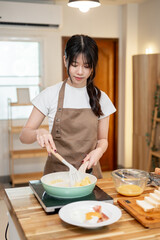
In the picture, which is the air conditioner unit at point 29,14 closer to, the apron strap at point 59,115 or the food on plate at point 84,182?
the apron strap at point 59,115

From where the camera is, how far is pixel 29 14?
14.3 ft

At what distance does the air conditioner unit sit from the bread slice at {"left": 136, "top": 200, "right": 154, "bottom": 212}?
3.49 m

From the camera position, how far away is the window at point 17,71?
466 centimetres

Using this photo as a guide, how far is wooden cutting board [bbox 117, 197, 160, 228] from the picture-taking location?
129 cm

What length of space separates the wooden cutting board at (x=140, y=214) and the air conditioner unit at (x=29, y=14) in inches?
135

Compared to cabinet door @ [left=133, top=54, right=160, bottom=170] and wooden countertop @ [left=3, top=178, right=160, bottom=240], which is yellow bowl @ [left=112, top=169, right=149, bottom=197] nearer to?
wooden countertop @ [left=3, top=178, right=160, bottom=240]

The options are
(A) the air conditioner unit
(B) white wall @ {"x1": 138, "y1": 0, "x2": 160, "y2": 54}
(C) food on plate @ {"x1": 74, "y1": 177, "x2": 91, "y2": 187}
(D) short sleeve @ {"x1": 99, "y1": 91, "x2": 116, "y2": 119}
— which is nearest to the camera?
(C) food on plate @ {"x1": 74, "y1": 177, "x2": 91, "y2": 187}

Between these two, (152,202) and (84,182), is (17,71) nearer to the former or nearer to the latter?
(84,182)

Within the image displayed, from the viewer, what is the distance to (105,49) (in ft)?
17.0

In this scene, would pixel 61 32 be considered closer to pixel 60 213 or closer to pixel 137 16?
pixel 137 16

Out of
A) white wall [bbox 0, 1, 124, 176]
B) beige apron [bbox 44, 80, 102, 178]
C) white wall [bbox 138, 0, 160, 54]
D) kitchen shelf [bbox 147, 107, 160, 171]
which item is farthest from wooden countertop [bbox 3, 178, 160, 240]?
white wall [bbox 138, 0, 160, 54]

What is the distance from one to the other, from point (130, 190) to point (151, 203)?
0.22 meters

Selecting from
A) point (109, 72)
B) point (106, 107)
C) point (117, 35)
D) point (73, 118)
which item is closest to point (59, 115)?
point (73, 118)

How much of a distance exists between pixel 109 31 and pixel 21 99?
178 centimetres
